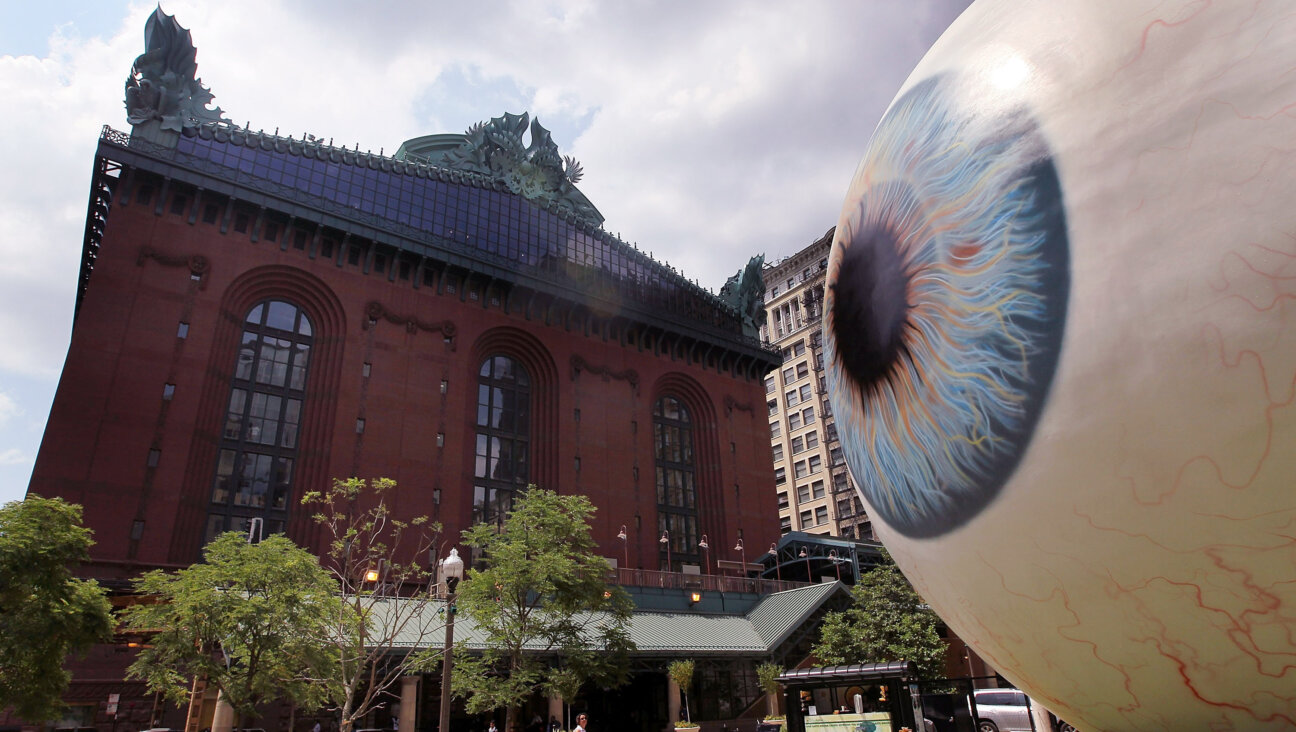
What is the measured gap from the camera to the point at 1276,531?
371 cm

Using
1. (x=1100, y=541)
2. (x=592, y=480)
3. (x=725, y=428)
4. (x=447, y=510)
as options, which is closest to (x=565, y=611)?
(x=447, y=510)

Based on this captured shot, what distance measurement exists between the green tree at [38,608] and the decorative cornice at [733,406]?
1579 inches

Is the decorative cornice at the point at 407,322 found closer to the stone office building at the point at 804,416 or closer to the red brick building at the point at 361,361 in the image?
the red brick building at the point at 361,361

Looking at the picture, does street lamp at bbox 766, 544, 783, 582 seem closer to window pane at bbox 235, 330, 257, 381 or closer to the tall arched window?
the tall arched window

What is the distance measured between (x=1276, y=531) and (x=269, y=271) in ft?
134

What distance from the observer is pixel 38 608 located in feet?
59.7

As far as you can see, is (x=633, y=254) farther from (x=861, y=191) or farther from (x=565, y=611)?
(x=861, y=191)

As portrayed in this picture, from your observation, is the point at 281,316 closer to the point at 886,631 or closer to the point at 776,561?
the point at 886,631

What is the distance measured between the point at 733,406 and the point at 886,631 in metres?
25.1

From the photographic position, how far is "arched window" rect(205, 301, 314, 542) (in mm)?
33906

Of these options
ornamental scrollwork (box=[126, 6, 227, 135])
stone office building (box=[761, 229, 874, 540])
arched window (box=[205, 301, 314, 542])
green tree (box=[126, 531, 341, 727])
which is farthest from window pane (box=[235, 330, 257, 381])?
stone office building (box=[761, 229, 874, 540])

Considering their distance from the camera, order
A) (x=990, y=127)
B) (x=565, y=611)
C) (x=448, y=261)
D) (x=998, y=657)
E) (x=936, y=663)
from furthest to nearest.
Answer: (x=448, y=261), (x=936, y=663), (x=565, y=611), (x=998, y=657), (x=990, y=127)

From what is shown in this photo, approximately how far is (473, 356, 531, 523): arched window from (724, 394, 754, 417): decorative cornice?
15.4 m

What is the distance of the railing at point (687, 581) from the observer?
3975 centimetres
